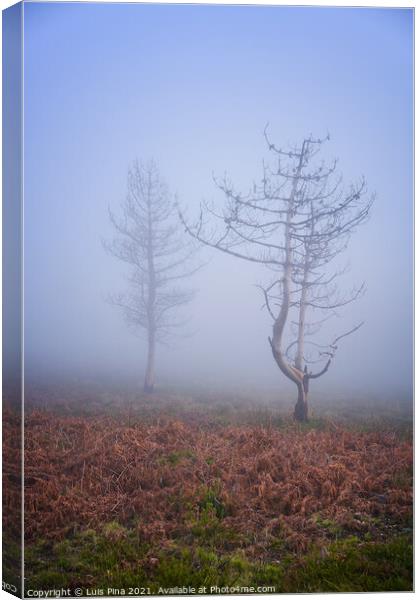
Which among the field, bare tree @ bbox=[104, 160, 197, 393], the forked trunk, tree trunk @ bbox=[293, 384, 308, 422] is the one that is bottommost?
the field

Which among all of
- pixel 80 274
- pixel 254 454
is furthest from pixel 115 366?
pixel 254 454

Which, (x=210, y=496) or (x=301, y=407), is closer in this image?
(x=210, y=496)

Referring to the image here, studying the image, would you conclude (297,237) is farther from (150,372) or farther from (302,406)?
(150,372)

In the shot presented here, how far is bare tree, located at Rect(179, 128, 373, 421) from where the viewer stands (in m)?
6.60

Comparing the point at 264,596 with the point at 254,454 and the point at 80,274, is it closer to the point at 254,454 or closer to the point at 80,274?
the point at 254,454

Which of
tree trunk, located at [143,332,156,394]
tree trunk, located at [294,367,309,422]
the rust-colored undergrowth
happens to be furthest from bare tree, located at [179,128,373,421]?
tree trunk, located at [143,332,156,394]

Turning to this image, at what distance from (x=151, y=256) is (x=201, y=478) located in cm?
215

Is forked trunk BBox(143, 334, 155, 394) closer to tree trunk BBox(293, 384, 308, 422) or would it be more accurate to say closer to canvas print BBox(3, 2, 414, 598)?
canvas print BBox(3, 2, 414, 598)

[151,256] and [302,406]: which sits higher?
[151,256]

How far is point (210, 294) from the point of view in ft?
21.5

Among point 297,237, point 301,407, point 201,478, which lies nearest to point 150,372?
point 201,478

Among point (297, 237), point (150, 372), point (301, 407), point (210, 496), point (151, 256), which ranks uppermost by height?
point (297, 237)

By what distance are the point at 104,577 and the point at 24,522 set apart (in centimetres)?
89

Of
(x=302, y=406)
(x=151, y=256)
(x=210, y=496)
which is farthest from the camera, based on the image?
(x=302, y=406)
